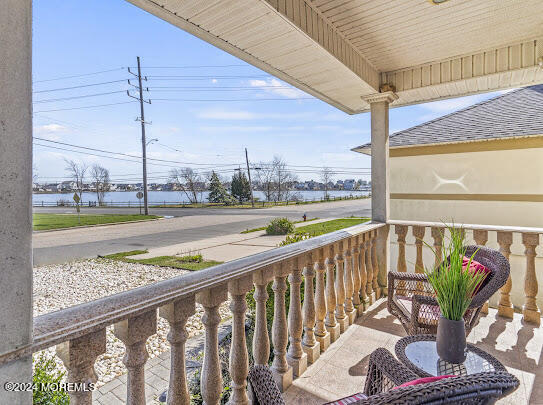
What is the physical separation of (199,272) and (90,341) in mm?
428

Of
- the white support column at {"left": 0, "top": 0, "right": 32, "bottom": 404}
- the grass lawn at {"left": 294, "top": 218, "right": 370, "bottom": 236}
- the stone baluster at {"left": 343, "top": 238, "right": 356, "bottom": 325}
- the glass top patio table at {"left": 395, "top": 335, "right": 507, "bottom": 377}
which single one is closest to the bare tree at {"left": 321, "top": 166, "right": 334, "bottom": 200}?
the grass lawn at {"left": 294, "top": 218, "right": 370, "bottom": 236}

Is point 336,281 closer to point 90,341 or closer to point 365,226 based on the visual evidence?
point 365,226

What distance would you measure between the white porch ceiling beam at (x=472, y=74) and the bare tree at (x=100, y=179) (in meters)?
2.64

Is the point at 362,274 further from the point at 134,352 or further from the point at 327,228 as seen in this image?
the point at 134,352

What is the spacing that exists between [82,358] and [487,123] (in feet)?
24.8

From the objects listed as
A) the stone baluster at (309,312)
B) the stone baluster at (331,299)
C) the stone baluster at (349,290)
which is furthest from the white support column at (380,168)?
the stone baluster at (309,312)

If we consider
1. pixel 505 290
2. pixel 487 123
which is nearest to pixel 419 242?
pixel 505 290

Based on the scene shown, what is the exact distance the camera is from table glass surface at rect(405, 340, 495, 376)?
51.4 inches

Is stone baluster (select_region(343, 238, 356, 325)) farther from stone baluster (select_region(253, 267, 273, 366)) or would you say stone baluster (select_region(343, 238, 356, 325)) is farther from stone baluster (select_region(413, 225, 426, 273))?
stone baluster (select_region(253, 267, 273, 366))

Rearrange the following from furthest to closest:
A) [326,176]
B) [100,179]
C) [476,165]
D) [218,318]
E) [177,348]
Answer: [476,165], [326,176], [100,179], [218,318], [177,348]

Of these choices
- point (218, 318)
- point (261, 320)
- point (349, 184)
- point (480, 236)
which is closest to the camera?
point (218, 318)

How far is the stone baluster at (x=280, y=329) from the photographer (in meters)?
1.64

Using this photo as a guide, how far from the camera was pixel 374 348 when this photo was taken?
7.08 feet

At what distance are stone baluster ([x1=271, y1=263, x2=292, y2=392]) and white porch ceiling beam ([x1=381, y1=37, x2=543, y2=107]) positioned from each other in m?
2.33
